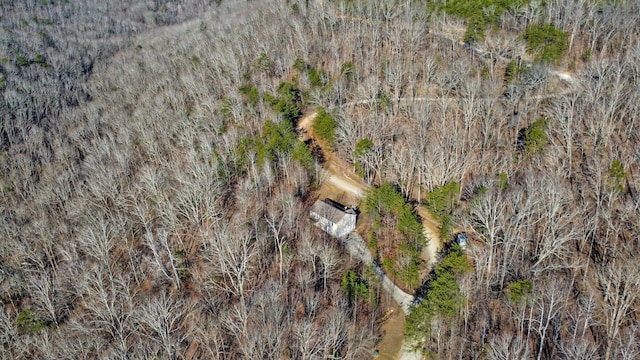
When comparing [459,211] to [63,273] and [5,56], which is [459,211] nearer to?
[63,273]

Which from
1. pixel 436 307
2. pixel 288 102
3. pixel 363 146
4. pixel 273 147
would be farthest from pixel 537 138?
pixel 288 102

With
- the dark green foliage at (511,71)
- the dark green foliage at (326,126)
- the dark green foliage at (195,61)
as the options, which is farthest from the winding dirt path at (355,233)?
the dark green foliage at (195,61)

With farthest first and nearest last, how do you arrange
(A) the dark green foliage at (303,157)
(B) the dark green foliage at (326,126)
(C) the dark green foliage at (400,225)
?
1. (B) the dark green foliage at (326,126)
2. (A) the dark green foliage at (303,157)
3. (C) the dark green foliage at (400,225)

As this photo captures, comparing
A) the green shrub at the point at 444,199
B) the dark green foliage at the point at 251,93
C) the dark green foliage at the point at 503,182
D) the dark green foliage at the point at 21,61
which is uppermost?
the dark green foliage at the point at 21,61

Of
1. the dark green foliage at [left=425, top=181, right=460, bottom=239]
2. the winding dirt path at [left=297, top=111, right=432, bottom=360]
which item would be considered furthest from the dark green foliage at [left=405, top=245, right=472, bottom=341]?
the dark green foliage at [left=425, top=181, right=460, bottom=239]

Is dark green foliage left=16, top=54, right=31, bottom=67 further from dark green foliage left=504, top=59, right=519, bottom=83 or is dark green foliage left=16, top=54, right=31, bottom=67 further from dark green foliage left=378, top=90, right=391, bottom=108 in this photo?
dark green foliage left=504, top=59, right=519, bottom=83

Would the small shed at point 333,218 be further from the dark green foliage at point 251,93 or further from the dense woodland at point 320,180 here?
the dark green foliage at point 251,93
